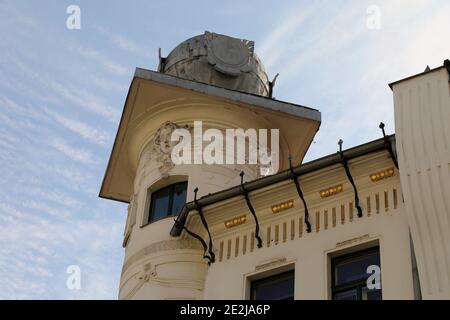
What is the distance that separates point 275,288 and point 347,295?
183 centimetres

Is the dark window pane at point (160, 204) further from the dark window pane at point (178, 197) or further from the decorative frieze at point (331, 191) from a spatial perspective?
the decorative frieze at point (331, 191)

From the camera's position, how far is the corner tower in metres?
22.1

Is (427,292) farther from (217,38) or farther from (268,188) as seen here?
A: (217,38)

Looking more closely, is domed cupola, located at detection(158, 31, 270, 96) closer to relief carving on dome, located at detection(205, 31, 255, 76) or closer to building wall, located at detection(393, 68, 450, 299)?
relief carving on dome, located at detection(205, 31, 255, 76)

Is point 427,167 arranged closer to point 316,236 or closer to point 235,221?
point 316,236

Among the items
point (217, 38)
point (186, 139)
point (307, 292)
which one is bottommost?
point (307, 292)

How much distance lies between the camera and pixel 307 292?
62.6 feet

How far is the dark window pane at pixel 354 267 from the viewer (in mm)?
18891

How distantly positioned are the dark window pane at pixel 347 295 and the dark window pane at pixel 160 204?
5949 mm

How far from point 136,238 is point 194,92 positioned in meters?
4.05
